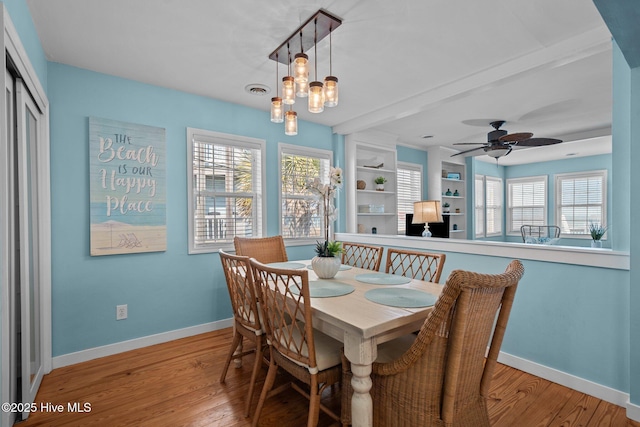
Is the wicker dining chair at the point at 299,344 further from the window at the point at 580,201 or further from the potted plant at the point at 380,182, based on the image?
the window at the point at 580,201

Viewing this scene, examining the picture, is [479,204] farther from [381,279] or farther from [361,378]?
[361,378]

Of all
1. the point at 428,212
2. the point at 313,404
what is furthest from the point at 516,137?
the point at 313,404

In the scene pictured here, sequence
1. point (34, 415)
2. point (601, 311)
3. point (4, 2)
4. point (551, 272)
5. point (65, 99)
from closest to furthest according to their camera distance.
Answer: point (4, 2) < point (34, 415) < point (601, 311) < point (551, 272) < point (65, 99)

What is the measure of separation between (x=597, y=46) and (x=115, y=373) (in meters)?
4.18

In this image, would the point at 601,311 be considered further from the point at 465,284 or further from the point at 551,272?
the point at 465,284

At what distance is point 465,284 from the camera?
1.12 metres

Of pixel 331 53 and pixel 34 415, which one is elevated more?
pixel 331 53

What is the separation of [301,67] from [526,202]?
755 cm

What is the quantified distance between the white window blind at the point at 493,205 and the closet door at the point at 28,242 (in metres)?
7.60

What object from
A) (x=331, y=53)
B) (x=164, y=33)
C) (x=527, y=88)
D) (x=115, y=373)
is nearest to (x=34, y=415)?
(x=115, y=373)

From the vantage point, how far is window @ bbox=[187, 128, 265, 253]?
3309mm

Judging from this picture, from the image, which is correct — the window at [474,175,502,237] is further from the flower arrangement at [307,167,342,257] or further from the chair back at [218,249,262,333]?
the chair back at [218,249,262,333]

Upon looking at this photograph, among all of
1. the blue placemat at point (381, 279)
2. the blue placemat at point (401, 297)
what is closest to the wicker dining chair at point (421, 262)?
the blue placemat at point (381, 279)

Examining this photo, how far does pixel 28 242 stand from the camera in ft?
6.98
